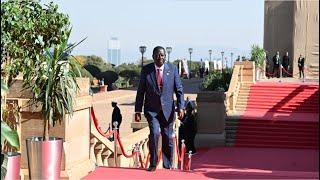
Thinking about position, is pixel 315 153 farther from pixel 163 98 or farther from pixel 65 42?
pixel 65 42

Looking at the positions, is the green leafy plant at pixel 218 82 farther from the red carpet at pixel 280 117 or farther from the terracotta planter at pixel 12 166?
the terracotta planter at pixel 12 166

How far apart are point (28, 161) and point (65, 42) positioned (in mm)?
1379

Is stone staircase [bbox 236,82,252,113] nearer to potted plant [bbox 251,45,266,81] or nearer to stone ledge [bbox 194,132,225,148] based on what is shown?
stone ledge [bbox 194,132,225,148]

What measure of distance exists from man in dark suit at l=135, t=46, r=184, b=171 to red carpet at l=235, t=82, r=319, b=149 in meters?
13.9

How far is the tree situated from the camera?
254 inches

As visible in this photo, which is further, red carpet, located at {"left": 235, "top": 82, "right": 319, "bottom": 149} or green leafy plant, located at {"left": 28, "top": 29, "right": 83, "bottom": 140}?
red carpet, located at {"left": 235, "top": 82, "right": 319, "bottom": 149}

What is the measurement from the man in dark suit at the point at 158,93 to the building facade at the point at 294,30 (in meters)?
31.9

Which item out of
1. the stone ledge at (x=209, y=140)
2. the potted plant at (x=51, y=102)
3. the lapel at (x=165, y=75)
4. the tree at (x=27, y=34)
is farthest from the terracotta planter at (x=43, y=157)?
the stone ledge at (x=209, y=140)

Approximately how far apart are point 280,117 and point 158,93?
54.5 feet

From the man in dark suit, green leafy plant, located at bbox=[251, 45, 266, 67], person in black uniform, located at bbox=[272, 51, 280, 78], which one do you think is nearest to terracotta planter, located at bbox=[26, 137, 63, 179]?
the man in dark suit

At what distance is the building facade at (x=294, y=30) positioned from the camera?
39.7 meters

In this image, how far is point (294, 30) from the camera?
→ 40375mm

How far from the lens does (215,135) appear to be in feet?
71.6

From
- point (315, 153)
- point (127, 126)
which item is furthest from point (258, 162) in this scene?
point (127, 126)
